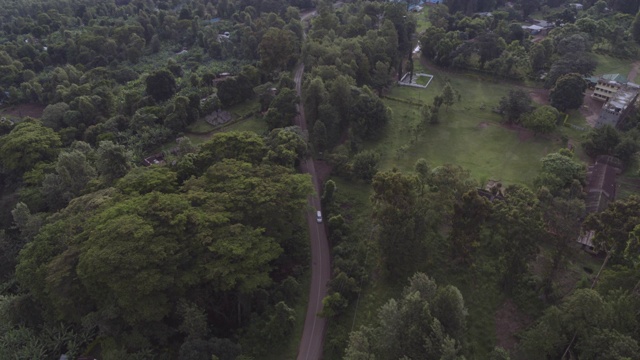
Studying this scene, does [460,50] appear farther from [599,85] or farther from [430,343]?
[430,343]

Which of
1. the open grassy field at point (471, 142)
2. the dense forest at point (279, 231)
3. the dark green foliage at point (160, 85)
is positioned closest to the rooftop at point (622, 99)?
the dense forest at point (279, 231)

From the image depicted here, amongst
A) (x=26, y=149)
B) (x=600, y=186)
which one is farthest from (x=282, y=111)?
(x=600, y=186)

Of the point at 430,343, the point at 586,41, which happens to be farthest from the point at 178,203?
the point at 586,41

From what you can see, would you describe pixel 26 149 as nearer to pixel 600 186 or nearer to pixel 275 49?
pixel 275 49

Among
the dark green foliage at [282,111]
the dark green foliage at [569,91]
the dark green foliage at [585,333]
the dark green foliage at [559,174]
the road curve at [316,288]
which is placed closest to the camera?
the dark green foliage at [585,333]

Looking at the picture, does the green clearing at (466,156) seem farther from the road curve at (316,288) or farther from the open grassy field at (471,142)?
the road curve at (316,288)

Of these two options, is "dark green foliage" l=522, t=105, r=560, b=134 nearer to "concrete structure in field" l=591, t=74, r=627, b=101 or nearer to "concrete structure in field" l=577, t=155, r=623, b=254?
"concrete structure in field" l=577, t=155, r=623, b=254
